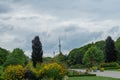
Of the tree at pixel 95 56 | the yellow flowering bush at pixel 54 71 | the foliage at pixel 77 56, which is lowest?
A: the yellow flowering bush at pixel 54 71

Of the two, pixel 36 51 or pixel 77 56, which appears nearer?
pixel 36 51

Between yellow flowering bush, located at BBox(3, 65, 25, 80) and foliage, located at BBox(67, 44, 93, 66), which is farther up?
foliage, located at BBox(67, 44, 93, 66)

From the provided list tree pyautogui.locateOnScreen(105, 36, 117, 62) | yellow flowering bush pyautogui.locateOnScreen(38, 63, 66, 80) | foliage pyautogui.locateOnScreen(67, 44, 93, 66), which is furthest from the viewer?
foliage pyautogui.locateOnScreen(67, 44, 93, 66)

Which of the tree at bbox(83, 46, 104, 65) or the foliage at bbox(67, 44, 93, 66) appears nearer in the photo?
the tree at bbox(83, 46, 104, 65)

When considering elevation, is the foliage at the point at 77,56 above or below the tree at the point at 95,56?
above

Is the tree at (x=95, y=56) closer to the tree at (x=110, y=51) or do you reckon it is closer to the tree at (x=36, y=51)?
the tree at (x=110, y=51)

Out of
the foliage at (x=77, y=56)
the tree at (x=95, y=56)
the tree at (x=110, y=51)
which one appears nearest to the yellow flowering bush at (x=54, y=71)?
the tree at (x=95, y=56)

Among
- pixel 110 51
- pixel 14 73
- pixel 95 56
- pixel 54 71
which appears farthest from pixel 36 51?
pixel 54 71

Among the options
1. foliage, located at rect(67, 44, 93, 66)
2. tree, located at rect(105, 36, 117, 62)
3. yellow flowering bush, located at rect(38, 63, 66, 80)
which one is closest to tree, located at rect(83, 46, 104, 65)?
tree, located at rect(105, 36, 117, 62)

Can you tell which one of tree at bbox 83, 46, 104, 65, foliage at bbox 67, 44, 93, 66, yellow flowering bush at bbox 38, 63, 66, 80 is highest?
foliage at bbox 67, 44, 93, 66

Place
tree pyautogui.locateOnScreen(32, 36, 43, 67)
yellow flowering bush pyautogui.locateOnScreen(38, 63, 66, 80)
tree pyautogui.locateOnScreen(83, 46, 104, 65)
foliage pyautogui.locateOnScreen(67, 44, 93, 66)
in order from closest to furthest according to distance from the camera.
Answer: yellow flowering bush pyautogui.locateOnScreen(38, 63, 66, 80), tree pyautogui.locateOnScreen(32, 36, 43, 67), tree pyautogui.locateOnScreen(83, 46, 104, 65), foliage pyautogui.locateOnScreen(67, 44, 93, 66)

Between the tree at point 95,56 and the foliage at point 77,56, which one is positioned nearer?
the tree at point 95,56

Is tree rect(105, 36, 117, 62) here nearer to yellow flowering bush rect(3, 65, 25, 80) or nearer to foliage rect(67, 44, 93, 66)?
foliage rect(67, 44, 93, 66)

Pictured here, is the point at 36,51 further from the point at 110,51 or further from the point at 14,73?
the point at 14,73
